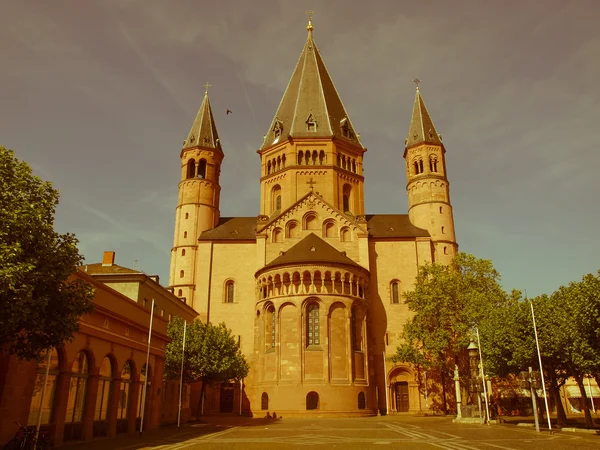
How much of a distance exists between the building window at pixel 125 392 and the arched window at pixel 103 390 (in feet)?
3.62

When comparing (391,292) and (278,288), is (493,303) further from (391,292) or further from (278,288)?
(278,288)

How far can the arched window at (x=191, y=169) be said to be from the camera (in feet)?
210

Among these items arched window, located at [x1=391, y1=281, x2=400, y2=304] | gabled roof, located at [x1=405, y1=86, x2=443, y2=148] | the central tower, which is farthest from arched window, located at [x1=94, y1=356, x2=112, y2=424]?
gabled roof, located at [x1=405, y1=86, x2=443, y2=148]

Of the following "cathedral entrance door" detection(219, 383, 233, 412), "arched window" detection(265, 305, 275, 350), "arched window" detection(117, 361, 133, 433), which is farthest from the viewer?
"cathedral entrance door" detection(219, 383, 233, 412)

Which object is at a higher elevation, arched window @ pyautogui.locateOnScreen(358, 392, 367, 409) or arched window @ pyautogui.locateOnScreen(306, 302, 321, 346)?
arched window @ pyautogui.locateOnScreen(306, 302, 321, 346)

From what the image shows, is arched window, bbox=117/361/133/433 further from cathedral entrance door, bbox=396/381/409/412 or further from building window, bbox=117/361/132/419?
cathedral entrance door, bbox=396/381/409/412

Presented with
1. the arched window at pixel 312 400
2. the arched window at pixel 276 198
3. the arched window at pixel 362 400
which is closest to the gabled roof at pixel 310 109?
the arched window at pixel 276 198

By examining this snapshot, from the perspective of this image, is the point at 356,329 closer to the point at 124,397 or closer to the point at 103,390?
the point at 124,397

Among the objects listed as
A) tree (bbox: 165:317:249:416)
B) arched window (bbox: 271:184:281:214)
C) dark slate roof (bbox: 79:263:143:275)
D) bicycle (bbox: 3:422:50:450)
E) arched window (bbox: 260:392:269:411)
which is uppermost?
arched window (bbox: 271:184:281:214)

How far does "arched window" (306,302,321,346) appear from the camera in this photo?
46.9 m

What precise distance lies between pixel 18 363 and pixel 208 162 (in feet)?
159

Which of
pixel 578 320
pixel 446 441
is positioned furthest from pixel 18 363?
pixel 578 320

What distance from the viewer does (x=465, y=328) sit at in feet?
144

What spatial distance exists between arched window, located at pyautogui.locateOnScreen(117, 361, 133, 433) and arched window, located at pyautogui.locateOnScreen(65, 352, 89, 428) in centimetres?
350
